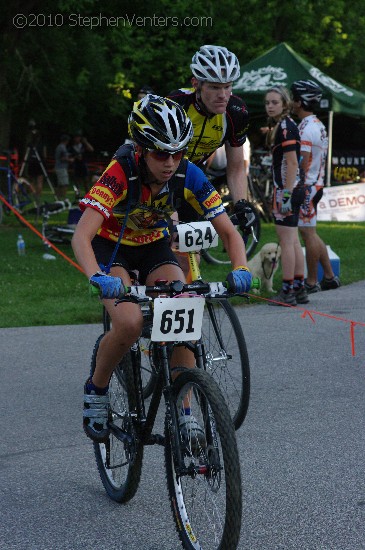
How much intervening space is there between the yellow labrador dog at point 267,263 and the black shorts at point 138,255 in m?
6.04

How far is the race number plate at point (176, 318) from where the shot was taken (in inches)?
159

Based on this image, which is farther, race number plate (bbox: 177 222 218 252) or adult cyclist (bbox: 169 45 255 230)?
adult cyclist (bbox: 169 45 255 230)

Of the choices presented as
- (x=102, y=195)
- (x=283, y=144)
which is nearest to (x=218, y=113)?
(x=102, y=195)

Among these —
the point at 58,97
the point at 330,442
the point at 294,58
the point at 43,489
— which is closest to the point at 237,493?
the point at 43,489

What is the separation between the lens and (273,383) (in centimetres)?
720

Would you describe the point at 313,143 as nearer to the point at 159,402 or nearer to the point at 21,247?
the point at 21,247

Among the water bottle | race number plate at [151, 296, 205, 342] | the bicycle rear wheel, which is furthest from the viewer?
the water bottle

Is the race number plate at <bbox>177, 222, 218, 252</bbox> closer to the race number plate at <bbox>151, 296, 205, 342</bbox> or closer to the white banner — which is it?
the race number plate at <bbox>151, 296, 205, 342</bbox>

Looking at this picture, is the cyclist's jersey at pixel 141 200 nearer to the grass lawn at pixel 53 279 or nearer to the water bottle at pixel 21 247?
the grass lawn at pixel 53 279

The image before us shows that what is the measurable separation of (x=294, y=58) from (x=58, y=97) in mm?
15539

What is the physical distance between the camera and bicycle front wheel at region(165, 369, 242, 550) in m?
3.67

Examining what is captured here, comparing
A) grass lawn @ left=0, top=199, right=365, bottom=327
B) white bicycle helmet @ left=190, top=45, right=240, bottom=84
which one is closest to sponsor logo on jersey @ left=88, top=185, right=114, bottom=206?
white bicycle helmet @ left=190, top=45, right=240, bottom=84

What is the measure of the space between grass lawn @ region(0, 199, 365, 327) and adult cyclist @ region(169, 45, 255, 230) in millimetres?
1599

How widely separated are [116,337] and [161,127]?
3.01 feet
